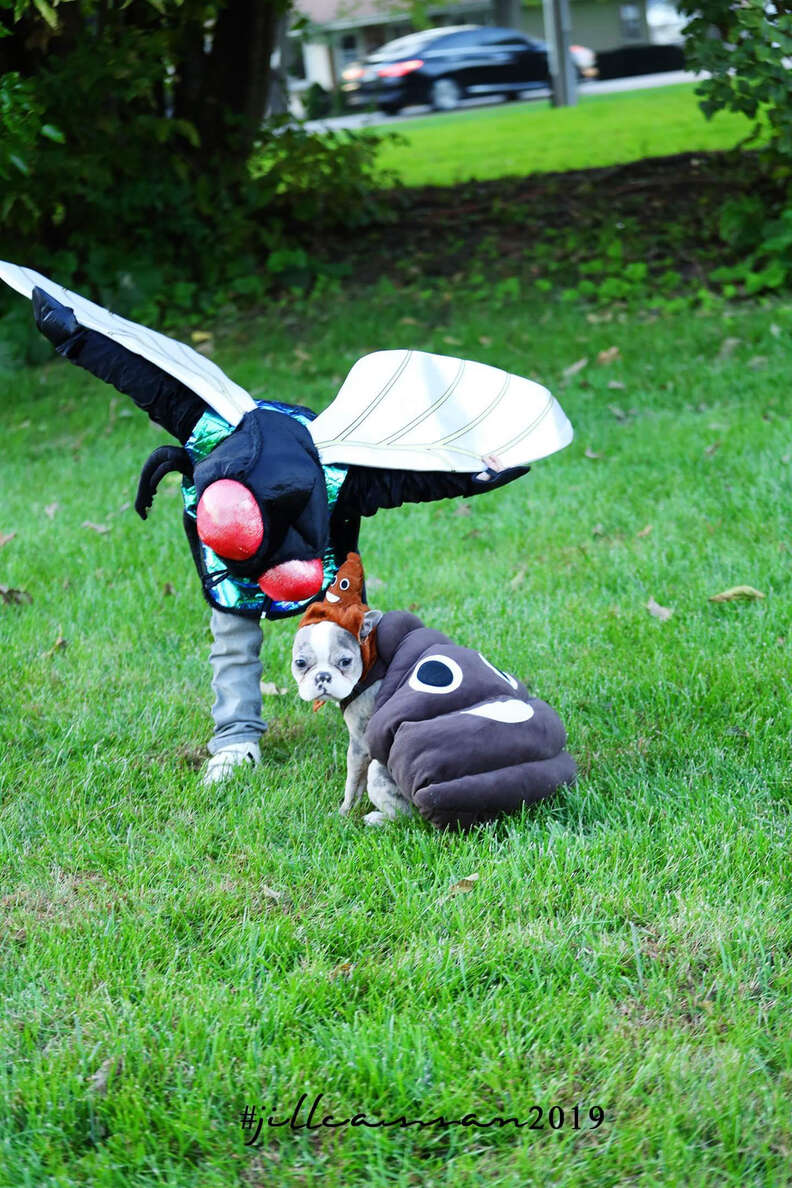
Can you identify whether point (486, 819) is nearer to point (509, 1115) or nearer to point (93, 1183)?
point (509, 1115)

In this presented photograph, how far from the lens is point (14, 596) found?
4941 mm

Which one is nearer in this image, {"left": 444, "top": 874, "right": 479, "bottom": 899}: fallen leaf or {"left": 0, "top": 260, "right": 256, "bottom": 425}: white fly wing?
{"left": 444, "top": 874, "right": 479, "bottom": 899}: fallen leaf

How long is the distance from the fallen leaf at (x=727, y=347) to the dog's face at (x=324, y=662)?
17.4 ft

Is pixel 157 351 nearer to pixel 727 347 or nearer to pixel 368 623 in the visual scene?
pixel 368 623

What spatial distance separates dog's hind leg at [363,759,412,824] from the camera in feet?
9.96

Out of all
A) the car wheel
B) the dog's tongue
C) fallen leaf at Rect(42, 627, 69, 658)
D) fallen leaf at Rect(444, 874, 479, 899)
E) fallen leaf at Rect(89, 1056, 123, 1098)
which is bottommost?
the car wheel

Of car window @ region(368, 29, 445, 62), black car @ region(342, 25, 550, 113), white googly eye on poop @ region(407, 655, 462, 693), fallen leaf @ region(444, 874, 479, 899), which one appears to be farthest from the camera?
car window @ region(368, 29, 445, 62)

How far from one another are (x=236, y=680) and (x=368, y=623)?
1.67 feet

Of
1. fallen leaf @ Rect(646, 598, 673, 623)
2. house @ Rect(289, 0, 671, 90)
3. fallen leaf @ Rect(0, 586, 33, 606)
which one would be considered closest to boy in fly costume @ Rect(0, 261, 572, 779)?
fallen leaf @ Rect(646, 598, 673, 623)

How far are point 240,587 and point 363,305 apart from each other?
21.6 feet

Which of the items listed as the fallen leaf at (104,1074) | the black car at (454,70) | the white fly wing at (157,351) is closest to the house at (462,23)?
the black car at (454,70)

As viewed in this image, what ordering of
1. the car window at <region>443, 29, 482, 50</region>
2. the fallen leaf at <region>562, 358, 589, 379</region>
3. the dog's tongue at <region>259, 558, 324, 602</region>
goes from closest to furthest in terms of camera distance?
the dog's tongue at <region>259, 558, 324, 602</region> < the fallen leaf at <region>562, 358, 589, 379</region> < the car window at <region>443, 29, 482, 50</region>

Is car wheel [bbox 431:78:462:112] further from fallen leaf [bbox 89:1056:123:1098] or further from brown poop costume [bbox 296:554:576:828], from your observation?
fallen leaf [bbox 89:1056:123:1098]

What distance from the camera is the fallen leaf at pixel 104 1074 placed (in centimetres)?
216
